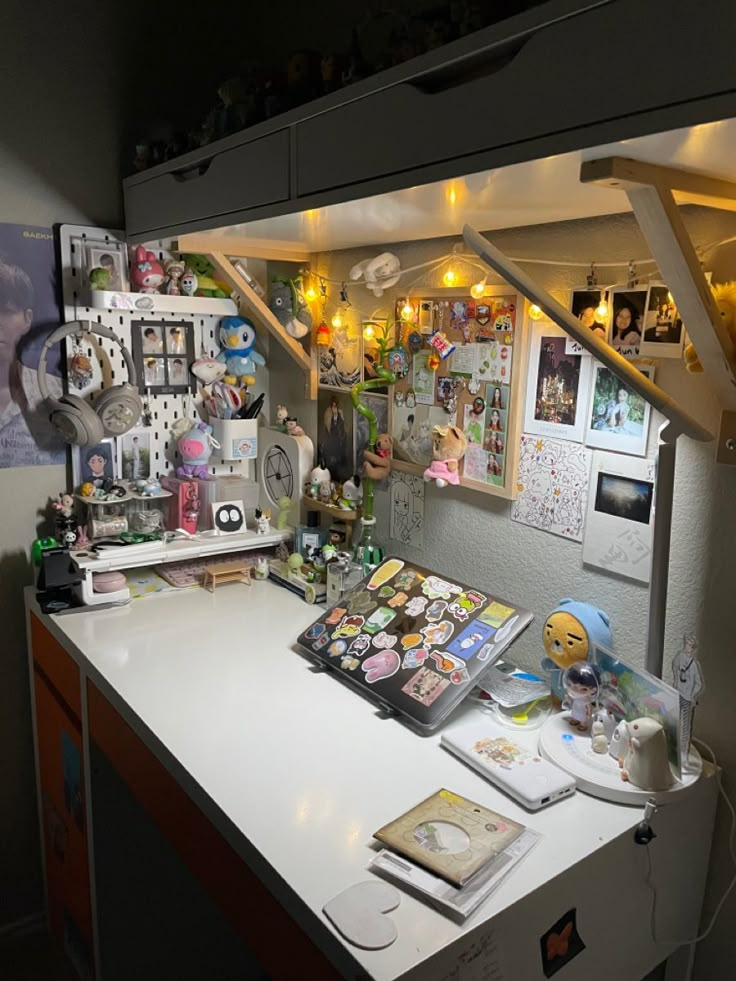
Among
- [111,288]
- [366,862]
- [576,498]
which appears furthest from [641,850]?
[111,288]

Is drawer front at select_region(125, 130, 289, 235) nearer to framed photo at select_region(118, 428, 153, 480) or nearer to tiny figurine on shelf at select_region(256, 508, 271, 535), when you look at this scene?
framed photo at select_region(118, 428, 153, 480)

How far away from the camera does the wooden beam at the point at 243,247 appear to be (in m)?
1.65

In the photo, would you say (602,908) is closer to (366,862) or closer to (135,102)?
(366,862)

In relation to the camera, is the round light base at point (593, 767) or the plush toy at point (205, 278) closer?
the round light base at point (593, 767)

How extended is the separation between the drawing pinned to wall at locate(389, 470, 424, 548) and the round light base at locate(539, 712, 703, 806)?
1.92ft

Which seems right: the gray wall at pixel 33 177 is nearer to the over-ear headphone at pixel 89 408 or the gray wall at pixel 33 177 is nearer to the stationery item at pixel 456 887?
the over-ear headphone at pixel 89 408

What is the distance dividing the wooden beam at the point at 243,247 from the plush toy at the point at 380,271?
216 millimetres

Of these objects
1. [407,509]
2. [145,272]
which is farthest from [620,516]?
[145,272]

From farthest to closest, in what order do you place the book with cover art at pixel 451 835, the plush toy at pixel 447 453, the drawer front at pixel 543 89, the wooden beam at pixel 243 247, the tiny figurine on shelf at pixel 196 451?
1. the tiny figurine on shelf at pixel 196 451
2. the wooden beam at pixel 243 247
3. the plush toy at pixel 447 453
4. the book with cover art at pixel 451 835
5. the drawer front at pixel 543 89

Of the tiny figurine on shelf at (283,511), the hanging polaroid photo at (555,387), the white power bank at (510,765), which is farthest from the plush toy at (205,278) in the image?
the white power bank at (510,765)

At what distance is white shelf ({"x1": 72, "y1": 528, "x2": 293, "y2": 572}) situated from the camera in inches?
66.5

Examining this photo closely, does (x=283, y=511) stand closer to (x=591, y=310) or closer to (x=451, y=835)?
(x=591, y=310)

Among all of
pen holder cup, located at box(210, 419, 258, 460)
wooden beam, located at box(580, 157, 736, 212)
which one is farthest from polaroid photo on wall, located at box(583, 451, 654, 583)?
pen holder cup, located at box(210, 419, 258, 460)

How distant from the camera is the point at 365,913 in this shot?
847 millimetres
